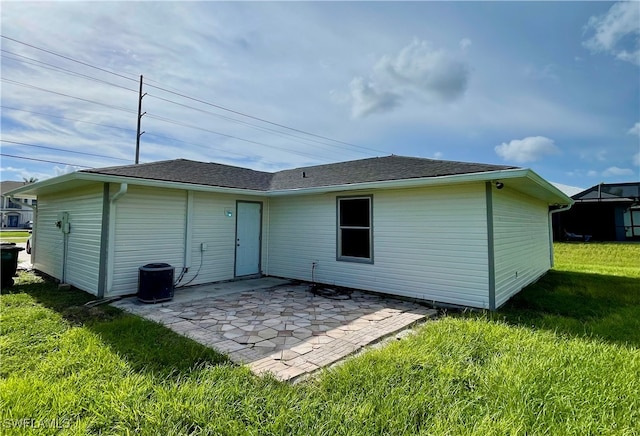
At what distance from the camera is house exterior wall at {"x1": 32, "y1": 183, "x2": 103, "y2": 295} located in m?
6.17

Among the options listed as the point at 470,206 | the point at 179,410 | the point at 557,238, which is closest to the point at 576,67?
the point at 470,206

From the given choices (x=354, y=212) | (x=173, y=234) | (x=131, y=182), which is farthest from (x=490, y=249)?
(x=131, y=182)

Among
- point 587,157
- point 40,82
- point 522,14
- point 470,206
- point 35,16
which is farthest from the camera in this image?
point 587,157

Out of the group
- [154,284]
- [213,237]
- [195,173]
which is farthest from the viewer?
[195,173]

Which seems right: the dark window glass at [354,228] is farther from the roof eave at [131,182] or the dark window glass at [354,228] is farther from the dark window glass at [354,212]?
the roof eave at [131,182]

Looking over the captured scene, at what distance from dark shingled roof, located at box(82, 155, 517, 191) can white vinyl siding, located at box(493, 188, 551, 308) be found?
3.74 feet

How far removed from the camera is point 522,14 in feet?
22.1

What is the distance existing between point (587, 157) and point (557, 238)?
5.33 metres

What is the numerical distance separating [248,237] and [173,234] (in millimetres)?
2086

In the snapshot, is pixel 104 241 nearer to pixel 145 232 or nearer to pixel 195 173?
pixel 145 232

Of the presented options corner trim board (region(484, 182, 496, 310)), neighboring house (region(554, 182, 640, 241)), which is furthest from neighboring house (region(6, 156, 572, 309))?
neighboring house (region(554, 182, 640, 241))

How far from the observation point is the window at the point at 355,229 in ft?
23.0

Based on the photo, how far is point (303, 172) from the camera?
33.7 ft

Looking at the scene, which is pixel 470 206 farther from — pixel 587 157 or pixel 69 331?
pixel 587 157
